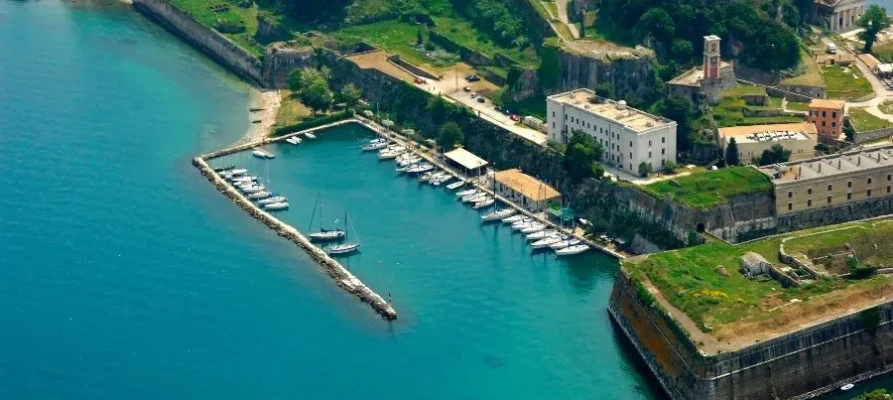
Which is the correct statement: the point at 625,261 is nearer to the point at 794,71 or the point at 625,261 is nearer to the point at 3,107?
the point at 794,71

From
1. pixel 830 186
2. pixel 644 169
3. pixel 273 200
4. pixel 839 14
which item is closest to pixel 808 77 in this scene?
pixel 839 14

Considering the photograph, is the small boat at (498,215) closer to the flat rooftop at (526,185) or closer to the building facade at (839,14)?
the flat rooftop at (526,185)

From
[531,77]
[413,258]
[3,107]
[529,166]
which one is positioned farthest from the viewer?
[3,107]

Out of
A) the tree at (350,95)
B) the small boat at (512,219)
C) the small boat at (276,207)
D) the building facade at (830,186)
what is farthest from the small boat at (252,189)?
the building facade at (830,186)

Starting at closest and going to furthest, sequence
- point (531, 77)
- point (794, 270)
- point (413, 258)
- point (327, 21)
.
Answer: point (794, 270)
point (413, 258)
point (531, 77)
point (327, 21)

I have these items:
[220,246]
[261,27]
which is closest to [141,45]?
[261,27]

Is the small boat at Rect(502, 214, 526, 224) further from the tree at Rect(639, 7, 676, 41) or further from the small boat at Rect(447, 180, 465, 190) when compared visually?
the tree at Rect(639, 7, 676, 41)

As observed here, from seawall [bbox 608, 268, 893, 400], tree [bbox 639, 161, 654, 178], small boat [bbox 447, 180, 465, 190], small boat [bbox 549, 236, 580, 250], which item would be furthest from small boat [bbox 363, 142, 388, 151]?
seawall [bbox 608, 268, 893, 400]
